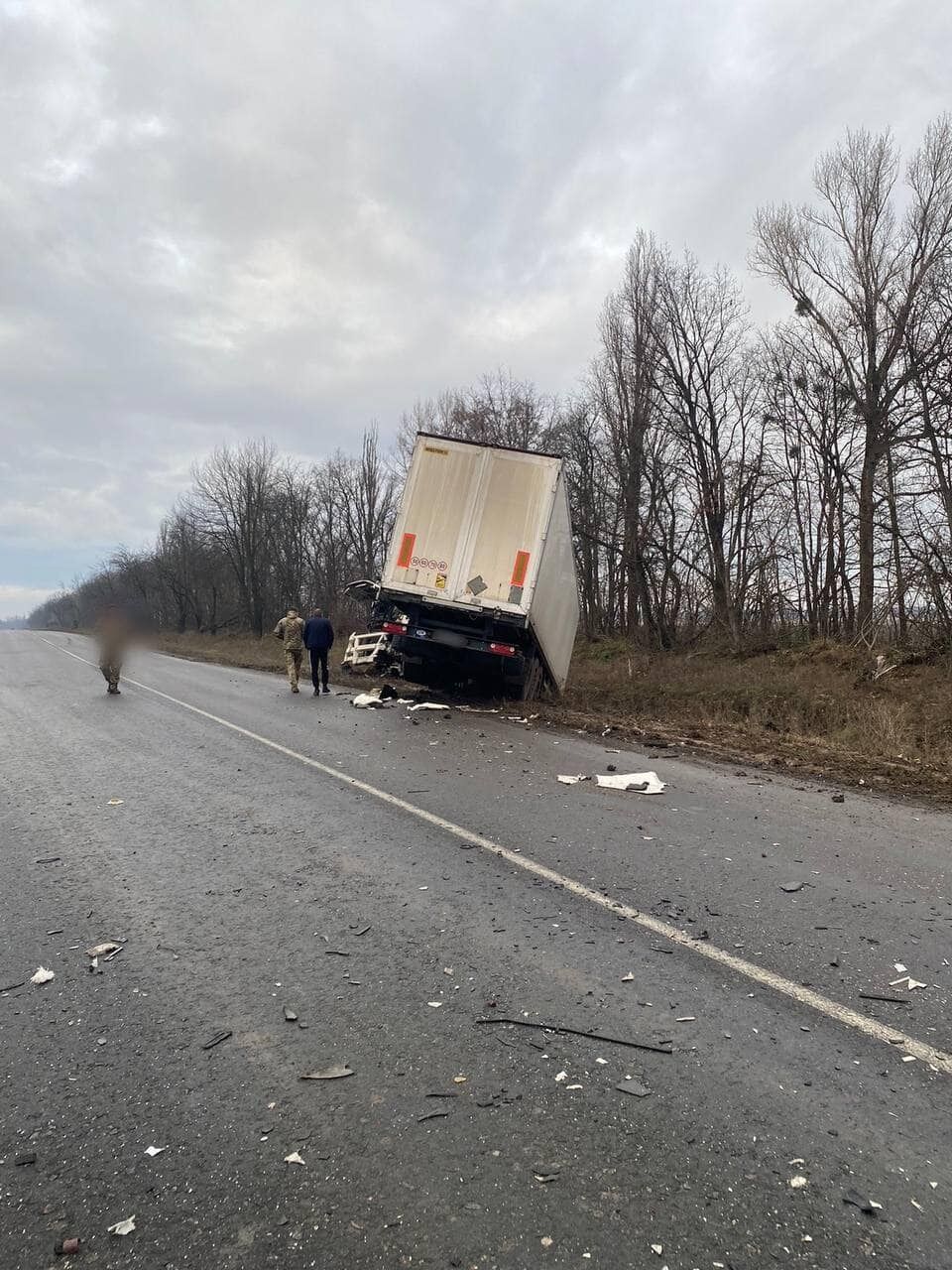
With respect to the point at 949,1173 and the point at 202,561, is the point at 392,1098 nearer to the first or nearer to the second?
the point at 949,1173

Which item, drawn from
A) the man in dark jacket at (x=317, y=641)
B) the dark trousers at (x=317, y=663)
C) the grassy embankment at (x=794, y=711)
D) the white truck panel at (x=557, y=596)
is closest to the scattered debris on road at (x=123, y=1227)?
the grassy embankment at (x=794, y=711)

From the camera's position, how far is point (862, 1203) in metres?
2.09

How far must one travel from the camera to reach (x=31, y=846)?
5.11 m

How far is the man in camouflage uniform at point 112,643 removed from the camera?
14.7 metres

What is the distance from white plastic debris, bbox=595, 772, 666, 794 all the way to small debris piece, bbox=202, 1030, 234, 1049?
4917 mm

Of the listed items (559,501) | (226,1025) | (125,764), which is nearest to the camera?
(226,1025)

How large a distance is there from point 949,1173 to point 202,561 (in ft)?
201

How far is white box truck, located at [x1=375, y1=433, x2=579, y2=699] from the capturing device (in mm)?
11859

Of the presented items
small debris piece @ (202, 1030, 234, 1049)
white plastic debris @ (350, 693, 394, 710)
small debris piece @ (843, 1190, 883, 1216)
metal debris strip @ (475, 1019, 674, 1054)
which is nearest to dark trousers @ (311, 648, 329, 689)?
white plastic debris @ (350, 693, 394, 710)

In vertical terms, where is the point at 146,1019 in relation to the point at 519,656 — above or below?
below

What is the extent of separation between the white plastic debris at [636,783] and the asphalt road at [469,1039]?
3.52 ft

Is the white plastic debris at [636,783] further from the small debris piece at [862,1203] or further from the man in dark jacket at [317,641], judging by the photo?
the man in dark jacket at [317,641]

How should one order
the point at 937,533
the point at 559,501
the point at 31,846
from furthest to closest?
the point at 937,533 → the point at 559,501 → the point at 31,846

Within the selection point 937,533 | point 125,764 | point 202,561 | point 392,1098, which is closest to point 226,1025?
point 392,1098
